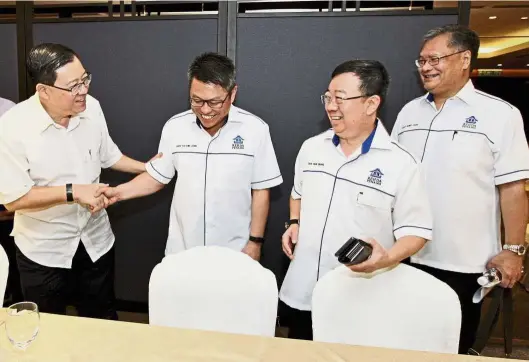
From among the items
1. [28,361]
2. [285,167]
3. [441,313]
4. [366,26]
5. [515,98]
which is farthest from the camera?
[515,98]

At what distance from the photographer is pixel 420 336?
147 cm

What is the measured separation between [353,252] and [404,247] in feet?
1.00

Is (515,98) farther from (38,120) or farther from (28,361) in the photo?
(28,361)

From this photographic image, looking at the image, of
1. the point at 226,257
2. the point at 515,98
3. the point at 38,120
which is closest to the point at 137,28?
the point at 38,120

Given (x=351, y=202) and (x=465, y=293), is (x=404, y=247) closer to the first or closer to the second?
(x=351, y=202)

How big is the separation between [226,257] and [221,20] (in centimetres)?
165

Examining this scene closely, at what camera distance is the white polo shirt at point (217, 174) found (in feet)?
7.03

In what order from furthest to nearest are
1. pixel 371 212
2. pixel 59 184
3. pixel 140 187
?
pixel 140 187 → pixel 59 184 → pixel 371 212

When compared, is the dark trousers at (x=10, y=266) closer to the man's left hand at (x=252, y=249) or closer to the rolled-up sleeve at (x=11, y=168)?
the rolled-up sleeve at (x=11, y=168)

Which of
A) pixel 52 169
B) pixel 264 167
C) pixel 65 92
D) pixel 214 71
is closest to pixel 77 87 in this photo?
pixel 65 92

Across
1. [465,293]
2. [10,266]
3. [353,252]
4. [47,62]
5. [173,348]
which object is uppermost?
[47,62]

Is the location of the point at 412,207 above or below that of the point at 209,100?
below

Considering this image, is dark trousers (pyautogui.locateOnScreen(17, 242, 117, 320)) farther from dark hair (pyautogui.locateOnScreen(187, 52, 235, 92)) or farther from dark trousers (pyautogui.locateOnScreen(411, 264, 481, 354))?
dark trousers (pyautogui.locateOnScreen(411, 264, 481, 354))

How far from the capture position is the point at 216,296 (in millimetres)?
1571
